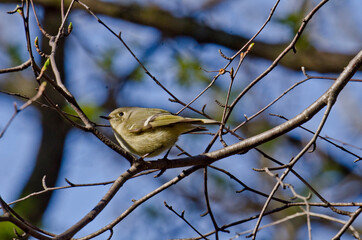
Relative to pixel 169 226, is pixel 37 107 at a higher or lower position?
higher

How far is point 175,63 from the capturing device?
691 cm

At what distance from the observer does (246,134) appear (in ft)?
28.0

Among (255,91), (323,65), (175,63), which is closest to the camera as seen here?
(323,65)

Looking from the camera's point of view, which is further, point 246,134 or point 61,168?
point 246,134

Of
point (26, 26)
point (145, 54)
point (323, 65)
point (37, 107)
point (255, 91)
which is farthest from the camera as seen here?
point (255, 91)

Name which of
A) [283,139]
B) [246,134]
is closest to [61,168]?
[246,134]

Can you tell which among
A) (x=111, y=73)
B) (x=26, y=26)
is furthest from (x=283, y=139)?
(x=26, y=26)

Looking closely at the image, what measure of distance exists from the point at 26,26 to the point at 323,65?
5.04 meters

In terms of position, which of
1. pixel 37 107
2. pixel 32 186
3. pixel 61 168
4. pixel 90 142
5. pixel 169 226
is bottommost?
pixel 169 226

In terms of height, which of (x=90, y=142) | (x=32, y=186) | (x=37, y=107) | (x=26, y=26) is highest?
(x=37, y=107)

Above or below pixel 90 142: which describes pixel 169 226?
below

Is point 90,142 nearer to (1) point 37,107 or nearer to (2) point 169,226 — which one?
(1) point 37,107

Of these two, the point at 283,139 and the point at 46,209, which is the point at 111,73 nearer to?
the point at 46,209

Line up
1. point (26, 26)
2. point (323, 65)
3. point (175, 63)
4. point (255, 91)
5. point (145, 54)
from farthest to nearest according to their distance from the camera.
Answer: point (255, 91), point (145, 54), point (175, 63), point (323, 65), point (26, 26)
